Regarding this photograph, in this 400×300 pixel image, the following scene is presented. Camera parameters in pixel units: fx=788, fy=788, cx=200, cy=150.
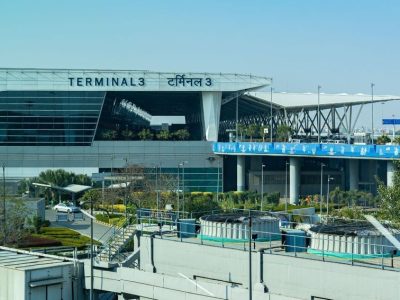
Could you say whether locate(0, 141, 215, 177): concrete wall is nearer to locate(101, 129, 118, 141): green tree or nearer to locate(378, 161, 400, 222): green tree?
locate(101, 129, 118, 141): green tree

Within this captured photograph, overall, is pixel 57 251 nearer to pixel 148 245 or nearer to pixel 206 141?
pixel 148 245

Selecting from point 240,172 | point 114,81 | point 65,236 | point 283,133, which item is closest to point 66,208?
point 65,236

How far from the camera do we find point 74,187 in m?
82.0

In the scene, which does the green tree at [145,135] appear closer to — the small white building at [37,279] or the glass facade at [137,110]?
the glass facade at [137,110]

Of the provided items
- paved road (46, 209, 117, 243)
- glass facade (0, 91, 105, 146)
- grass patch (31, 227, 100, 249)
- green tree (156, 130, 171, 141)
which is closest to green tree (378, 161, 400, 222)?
grass patch (31, 227, 100, 249)

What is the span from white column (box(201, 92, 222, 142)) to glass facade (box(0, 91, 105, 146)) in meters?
12.3

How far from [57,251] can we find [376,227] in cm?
1847

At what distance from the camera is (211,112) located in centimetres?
9438

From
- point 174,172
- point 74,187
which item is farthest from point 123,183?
point 174,172

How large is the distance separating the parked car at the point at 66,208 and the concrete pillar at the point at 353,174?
2845 centimetres

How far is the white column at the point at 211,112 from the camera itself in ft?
309

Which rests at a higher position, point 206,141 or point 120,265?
point 206,141

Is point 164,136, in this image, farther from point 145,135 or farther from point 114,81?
point 114,81

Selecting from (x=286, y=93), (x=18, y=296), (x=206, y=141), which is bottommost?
(x=18, y=296)
